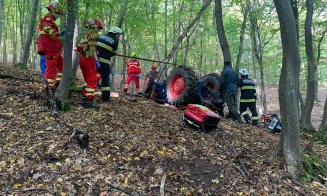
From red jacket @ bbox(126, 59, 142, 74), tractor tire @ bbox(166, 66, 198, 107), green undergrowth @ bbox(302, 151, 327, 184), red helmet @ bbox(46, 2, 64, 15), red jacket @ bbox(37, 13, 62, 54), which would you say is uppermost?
red helmet @ bbox(46, 2, 64, 15)

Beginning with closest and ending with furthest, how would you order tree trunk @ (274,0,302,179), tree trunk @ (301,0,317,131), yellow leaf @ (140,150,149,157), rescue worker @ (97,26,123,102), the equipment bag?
yellow leaf @ (140,150,149,157), tree trunk @ (274,0,302,179), the equipment bag, rescue worker @ (97,26,123,102), tree trunk @ (301,0,317,131)

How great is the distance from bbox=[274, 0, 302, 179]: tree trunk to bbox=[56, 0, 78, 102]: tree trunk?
361 centimetres

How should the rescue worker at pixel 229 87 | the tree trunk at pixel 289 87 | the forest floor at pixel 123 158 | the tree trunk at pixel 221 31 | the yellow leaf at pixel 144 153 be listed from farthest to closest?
1. the tree trunk at pixel 221 31
2. the rescue worker at pixel 229 87
3. the tree trunk at pixel 289 87
4. the yellow leaf at pixel 144 153
5. the forest floor at pixel 123 158

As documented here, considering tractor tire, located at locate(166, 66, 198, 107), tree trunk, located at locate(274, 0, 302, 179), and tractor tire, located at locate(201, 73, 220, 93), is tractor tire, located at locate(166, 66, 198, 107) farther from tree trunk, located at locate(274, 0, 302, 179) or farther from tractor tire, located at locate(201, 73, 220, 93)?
tree trunk, located at locate(274, 0, 302, 179)

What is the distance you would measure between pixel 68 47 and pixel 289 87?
4.12 m

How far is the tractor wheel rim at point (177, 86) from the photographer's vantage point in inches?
317

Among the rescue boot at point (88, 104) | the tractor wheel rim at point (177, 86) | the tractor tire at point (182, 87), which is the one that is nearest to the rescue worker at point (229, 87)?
the tractor tire at point (182, 87)

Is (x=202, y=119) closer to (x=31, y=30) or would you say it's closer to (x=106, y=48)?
(x=106, y=48)

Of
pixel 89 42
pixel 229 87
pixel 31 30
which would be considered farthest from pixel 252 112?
pixel 31 30

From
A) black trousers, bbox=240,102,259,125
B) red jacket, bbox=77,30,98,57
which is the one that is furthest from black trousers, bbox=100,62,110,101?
black trousers, bbox=240,102,259,125

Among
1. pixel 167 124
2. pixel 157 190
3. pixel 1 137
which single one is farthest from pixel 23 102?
pixel 157 190

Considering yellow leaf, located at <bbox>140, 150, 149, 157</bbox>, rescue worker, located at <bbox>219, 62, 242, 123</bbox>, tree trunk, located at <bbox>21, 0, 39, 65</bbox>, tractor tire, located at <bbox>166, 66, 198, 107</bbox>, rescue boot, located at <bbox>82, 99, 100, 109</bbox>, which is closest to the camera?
yellow leaf, located at <bbox>140, 150, 149, 157</bbox>

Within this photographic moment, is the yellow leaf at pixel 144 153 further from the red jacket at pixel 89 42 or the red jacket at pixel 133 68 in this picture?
the red jacket at pixel 133 68

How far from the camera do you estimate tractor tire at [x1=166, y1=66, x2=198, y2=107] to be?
7.77 metres
